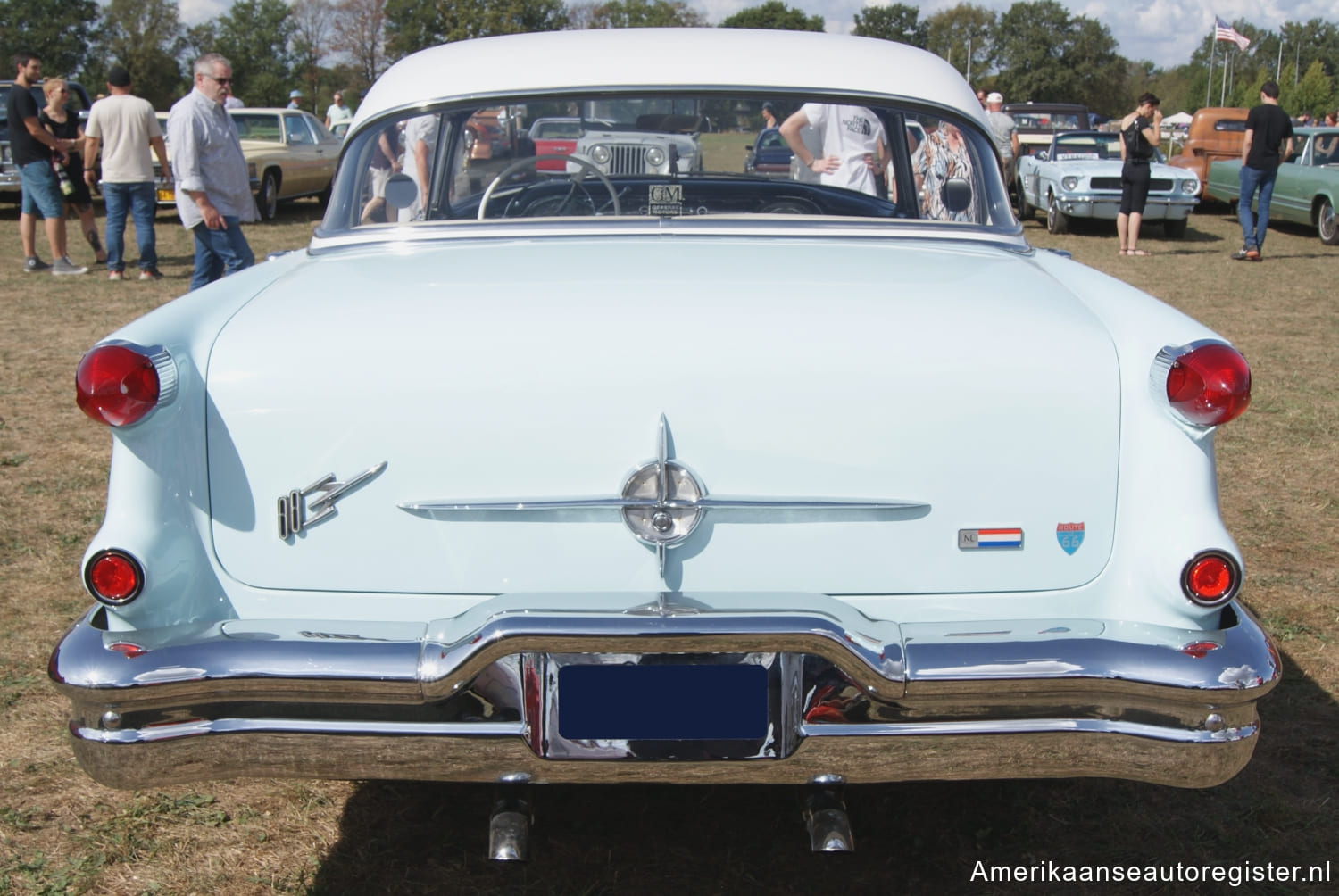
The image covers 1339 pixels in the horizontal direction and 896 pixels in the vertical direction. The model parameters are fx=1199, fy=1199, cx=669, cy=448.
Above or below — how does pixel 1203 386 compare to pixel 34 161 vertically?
below

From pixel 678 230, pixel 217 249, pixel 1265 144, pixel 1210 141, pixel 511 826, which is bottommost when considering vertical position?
pixel 511 826

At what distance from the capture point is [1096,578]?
2.16 metres

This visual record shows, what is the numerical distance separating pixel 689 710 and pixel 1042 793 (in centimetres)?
133

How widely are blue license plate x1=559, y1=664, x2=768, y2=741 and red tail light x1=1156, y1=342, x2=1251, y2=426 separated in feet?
2.92

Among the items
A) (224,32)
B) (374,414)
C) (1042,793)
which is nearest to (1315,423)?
(1042,793)

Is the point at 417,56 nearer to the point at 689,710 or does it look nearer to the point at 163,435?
the point at 163,435

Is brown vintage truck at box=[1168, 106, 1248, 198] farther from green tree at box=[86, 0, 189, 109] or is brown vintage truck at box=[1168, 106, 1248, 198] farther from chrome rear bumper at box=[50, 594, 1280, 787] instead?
green tree at box=[86, 0, 189, 109]

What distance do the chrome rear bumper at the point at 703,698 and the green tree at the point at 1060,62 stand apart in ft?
320

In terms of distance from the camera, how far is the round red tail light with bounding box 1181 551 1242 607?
6.89ft

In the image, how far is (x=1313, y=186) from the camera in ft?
49.1

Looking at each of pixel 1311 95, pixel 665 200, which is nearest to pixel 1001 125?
pixel 665 200

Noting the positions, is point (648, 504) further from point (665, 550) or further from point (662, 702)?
point (662, 702)

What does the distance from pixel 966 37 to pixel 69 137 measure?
103574mm

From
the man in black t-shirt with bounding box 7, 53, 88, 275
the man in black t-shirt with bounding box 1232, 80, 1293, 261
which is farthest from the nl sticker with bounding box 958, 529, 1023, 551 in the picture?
the man in black t-shirt with bounding box 1232, 80, 1293, 261
